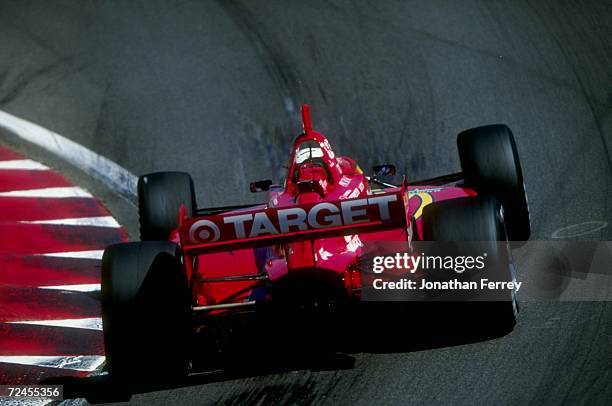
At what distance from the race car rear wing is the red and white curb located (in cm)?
161

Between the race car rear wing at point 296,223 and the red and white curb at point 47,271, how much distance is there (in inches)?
63.6

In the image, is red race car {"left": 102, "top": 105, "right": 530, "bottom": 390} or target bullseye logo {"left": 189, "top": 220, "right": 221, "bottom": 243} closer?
red race car {"left": 102, "top": 105, "right": 530, "bottom": 390}

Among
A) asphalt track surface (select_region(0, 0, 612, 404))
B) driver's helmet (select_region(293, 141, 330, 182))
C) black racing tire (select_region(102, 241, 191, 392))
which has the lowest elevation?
black racing tire (select_region(102, 241, 191, 392))

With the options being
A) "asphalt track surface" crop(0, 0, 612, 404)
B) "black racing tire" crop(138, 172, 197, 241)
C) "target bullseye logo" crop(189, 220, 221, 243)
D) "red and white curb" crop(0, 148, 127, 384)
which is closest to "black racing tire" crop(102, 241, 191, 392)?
"target bullseye logo" crop(189, 220, 221, 243)

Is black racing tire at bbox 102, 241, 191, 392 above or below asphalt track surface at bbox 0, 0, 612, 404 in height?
below

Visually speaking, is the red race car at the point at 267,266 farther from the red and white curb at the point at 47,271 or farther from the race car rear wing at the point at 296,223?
the red and white curb at the point at 47,271

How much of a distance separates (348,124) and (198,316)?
225 inches

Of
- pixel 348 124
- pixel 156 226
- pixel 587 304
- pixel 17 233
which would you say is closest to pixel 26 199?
pixel 17 233

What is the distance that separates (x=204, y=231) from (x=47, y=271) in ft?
10.8

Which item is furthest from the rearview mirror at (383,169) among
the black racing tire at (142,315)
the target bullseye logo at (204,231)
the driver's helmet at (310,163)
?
the black racing tire at (142,315)

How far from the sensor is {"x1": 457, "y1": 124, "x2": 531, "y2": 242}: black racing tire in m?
8.57

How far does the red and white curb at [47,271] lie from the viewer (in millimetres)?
8156

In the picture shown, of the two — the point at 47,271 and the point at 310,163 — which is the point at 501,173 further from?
the point at 47,271

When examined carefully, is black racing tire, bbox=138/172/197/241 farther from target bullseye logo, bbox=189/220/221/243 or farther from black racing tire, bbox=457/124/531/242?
black racing tire, bbox=457/124/531/242
